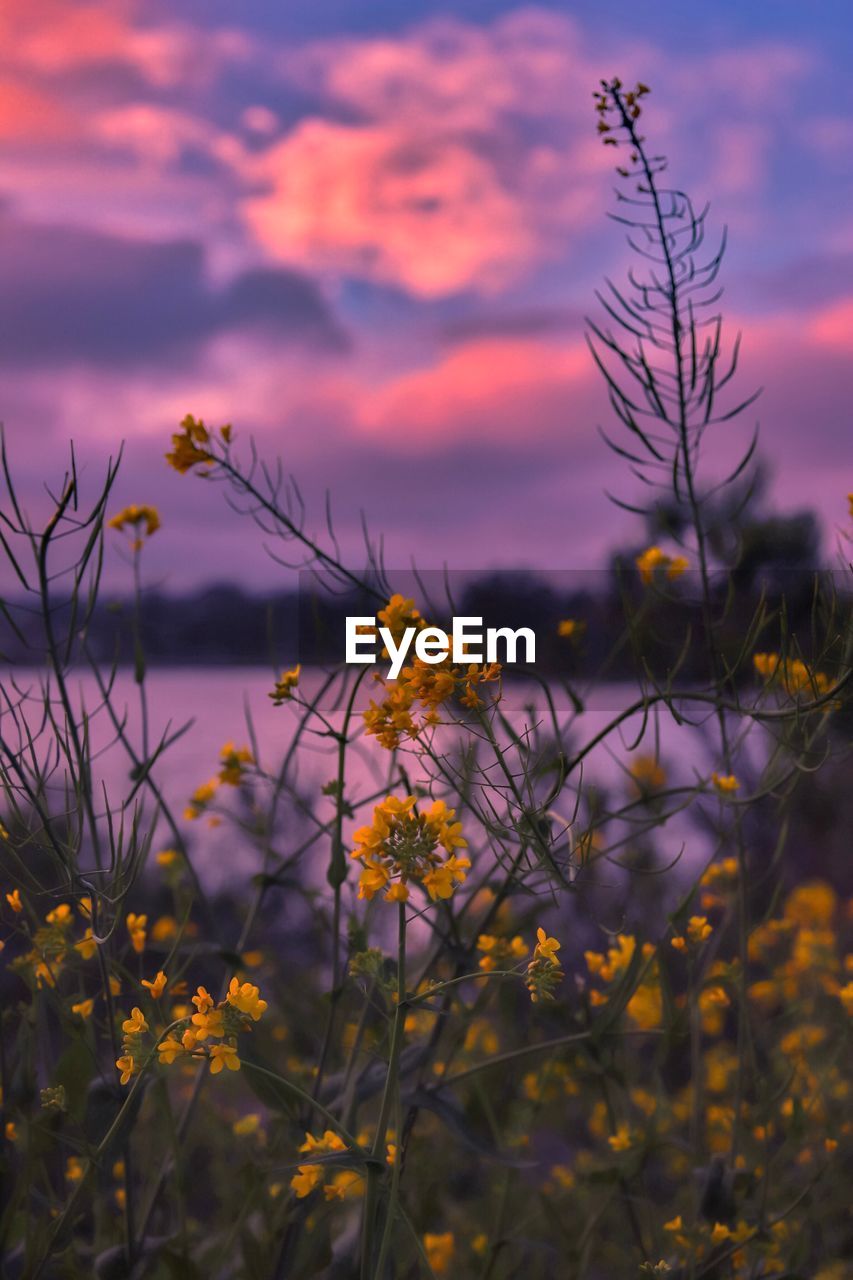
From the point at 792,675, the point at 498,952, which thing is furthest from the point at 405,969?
the point at 792,675

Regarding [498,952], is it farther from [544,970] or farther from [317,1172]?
[544,970]

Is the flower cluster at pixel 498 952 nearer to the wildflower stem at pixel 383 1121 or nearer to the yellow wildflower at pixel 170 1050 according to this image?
the wildflower stem at pixel 383 1121

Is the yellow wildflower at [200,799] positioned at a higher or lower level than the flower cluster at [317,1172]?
higher

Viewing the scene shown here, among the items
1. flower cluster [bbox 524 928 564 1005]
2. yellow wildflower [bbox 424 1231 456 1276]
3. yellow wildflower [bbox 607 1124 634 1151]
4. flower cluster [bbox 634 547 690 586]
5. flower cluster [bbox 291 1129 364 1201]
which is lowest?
yellow wildflower [bbox 424 1231 456 1276]

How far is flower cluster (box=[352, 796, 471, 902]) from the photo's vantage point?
43.7 inches

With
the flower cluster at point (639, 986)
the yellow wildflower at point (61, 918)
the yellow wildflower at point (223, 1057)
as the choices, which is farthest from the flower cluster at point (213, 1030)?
the flower cluster at point (639, 986)

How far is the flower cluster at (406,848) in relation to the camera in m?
1.11

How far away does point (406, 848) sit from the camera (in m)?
1.12

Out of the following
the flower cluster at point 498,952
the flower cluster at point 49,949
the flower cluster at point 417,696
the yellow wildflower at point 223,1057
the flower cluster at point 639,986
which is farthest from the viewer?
the flower cluster at point 639,986

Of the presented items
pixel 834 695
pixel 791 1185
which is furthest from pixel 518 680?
pixel 791 1185

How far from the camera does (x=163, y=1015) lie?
1499 mm

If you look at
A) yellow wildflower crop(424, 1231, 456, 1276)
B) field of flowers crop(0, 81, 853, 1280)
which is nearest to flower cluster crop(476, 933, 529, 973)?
field of flowers crop(0, 81, 853, 1280)

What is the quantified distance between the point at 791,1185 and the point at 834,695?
1.74 meters

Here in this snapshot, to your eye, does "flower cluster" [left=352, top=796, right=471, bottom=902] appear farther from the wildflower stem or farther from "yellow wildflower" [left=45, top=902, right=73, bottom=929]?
"yellow wildflower" [left=45, top=902, right=73, bottom=929]
